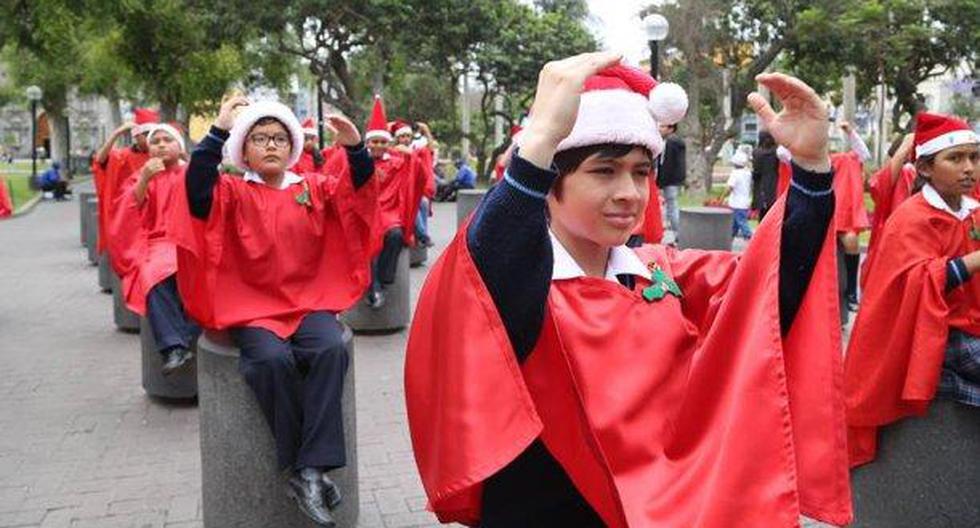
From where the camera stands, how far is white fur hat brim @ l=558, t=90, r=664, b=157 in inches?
79.5

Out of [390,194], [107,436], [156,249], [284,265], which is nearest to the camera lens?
[284,265]

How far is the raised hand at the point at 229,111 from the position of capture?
4.38 meters

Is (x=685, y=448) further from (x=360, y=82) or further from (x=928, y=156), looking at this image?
(x=360, y=82)

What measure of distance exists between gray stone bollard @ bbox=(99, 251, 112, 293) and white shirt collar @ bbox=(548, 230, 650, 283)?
9.67 meters

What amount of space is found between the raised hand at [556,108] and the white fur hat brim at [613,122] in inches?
7.3

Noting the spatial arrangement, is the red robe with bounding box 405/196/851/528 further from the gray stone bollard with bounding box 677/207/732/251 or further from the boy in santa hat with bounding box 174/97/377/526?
the gray stone bollard with bounding box 677/207/732/251

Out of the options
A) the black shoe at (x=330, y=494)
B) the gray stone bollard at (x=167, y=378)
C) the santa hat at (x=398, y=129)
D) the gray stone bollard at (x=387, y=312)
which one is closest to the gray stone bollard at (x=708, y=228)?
the santa hat at (x=398, y=129)

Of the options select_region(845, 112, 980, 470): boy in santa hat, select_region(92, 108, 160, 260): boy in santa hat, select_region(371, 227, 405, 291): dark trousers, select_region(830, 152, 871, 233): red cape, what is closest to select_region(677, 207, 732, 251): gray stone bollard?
select_region(830, 152, 871, 233): red cape

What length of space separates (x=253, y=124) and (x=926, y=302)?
128 inches

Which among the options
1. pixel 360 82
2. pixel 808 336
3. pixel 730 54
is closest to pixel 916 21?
pixel 730 54

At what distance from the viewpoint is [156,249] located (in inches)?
267

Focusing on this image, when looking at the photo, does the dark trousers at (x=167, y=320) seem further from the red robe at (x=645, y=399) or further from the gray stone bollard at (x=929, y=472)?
the red robe at (x=645, y=399)

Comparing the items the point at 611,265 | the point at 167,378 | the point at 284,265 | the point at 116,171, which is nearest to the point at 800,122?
the point at 611,265

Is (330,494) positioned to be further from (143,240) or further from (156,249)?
(143,240)
